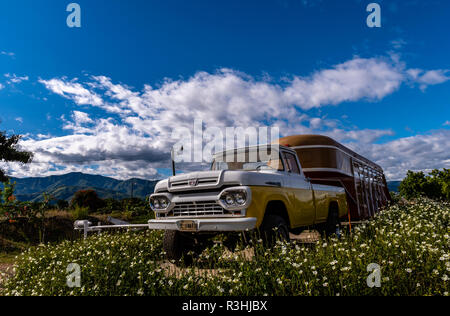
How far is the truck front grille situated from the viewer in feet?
15.3

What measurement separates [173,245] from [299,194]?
2641 mm

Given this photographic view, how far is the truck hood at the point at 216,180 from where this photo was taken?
4.54 metres

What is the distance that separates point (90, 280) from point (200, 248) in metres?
2.21

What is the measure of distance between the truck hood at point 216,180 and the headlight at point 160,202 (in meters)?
0.15

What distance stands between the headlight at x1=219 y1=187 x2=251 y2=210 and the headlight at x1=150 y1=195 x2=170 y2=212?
1204 mm

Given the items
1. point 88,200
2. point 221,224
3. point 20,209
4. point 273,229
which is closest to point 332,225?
point 273,229

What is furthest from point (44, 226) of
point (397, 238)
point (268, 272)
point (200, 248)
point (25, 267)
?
point (397, 238)

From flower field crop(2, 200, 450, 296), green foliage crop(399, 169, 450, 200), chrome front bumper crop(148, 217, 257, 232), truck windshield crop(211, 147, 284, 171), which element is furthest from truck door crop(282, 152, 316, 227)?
green foliage crop(399, 169, 450, 200)

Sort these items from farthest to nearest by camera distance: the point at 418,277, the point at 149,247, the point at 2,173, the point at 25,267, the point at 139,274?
the point at 2,173
the point at 149,247
the point at 25,267
the point at 139,274
the point at 418,277

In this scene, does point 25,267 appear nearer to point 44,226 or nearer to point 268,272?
point 268,272

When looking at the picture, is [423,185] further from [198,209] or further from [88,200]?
[88,200]

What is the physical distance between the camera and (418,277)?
366 centimetres

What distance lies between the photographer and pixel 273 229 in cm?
459

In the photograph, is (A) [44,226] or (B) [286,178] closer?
(B) [286,178]
